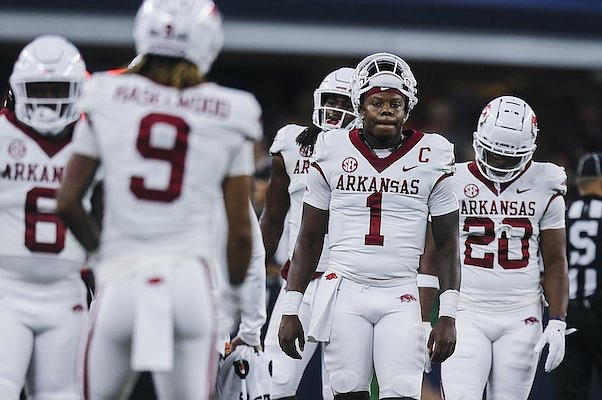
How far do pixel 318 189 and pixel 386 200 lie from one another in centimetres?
32

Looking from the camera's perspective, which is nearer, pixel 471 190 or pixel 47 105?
pixel 47 105

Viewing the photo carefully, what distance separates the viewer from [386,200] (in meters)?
5.54

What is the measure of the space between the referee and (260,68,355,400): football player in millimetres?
1788

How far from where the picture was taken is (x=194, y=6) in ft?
14.0

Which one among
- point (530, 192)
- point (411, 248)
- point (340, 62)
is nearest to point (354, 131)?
point (411, 248)

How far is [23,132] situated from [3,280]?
55cm

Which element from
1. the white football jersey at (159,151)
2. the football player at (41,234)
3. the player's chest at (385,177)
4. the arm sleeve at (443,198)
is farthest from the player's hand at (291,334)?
the white football jersey at (159,151)

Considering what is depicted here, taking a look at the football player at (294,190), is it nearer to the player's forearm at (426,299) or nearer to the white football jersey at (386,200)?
the player's forearm at (426,299)

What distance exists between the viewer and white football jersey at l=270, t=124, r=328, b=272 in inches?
258

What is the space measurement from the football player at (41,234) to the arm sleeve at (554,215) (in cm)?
234

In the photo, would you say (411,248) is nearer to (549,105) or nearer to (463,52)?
(463,52)

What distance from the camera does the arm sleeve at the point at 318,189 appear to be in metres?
5.67

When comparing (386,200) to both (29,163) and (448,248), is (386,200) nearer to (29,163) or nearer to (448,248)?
(448,248)

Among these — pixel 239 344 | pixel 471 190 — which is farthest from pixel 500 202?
pixel 239 344
